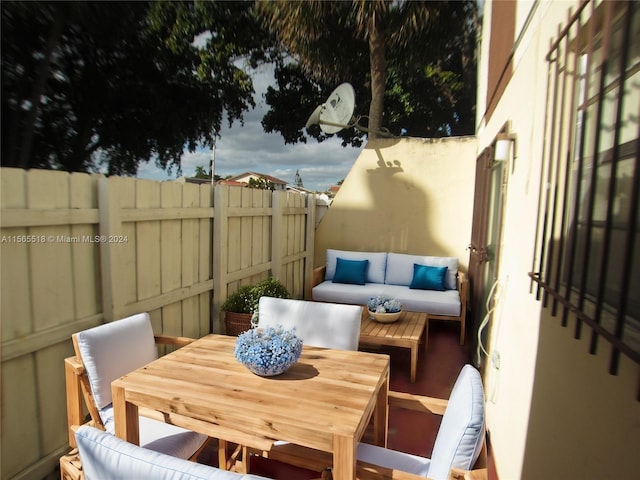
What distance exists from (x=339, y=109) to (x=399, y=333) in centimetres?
409

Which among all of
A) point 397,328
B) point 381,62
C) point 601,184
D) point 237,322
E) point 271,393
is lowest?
point 397,328

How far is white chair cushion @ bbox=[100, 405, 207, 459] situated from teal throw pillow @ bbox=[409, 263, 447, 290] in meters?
3.86

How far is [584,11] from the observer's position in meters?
1.31

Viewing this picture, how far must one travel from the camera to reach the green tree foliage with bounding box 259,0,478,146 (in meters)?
6.17

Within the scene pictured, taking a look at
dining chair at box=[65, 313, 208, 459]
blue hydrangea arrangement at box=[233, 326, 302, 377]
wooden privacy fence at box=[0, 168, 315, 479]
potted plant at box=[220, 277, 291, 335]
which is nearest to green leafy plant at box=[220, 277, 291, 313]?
potted plant at box=[220, 277, 291, 335]

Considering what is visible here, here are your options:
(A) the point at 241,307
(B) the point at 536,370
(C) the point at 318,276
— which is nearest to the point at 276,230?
(C) the point at 318,276

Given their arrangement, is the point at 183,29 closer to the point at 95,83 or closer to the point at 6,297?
the point at 95,83

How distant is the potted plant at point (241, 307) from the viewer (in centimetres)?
340

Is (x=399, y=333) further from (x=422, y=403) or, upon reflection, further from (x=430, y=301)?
(x=422, y=403)

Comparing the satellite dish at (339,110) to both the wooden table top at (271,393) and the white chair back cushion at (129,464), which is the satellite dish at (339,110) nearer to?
the wooden table top at (271,393)

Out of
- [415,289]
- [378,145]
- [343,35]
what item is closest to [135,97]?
[343,35]

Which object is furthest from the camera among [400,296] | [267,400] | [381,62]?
[381,62]

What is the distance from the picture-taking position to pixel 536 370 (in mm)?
1602

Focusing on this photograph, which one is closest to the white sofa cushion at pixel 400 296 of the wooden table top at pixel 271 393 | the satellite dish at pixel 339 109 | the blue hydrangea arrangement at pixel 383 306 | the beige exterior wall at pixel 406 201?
the blue hydrangea arrangement at pixel 383 306
